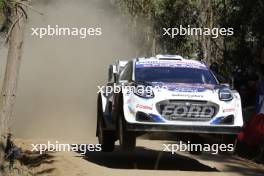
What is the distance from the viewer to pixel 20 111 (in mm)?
24734

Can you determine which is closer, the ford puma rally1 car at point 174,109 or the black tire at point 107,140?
the ford puma rally1 car at point 174,109

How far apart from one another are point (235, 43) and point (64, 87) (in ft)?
26.1

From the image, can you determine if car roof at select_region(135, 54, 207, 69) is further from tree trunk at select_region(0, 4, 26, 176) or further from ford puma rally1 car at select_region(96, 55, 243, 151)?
tree trunk at select_region(0, 4, 26, 176)

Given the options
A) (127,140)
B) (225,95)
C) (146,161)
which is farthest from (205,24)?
(127,140)

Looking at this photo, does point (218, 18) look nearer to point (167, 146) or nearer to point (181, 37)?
point (181, 37)

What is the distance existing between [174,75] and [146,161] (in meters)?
1.94

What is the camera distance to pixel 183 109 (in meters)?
11.5

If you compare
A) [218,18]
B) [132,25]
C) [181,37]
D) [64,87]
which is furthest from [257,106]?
[132,25]

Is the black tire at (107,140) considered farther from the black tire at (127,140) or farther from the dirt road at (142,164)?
the black tire at (127,140)

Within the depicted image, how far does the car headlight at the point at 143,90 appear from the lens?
11508 mm

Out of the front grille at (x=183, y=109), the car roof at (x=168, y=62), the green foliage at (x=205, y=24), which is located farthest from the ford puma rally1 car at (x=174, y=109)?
the green foliage at (x=205, y=24)

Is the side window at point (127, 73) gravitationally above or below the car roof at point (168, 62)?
below

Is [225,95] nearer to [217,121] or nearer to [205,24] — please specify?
[217,121]

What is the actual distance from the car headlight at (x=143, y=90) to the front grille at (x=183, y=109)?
0.24 m
